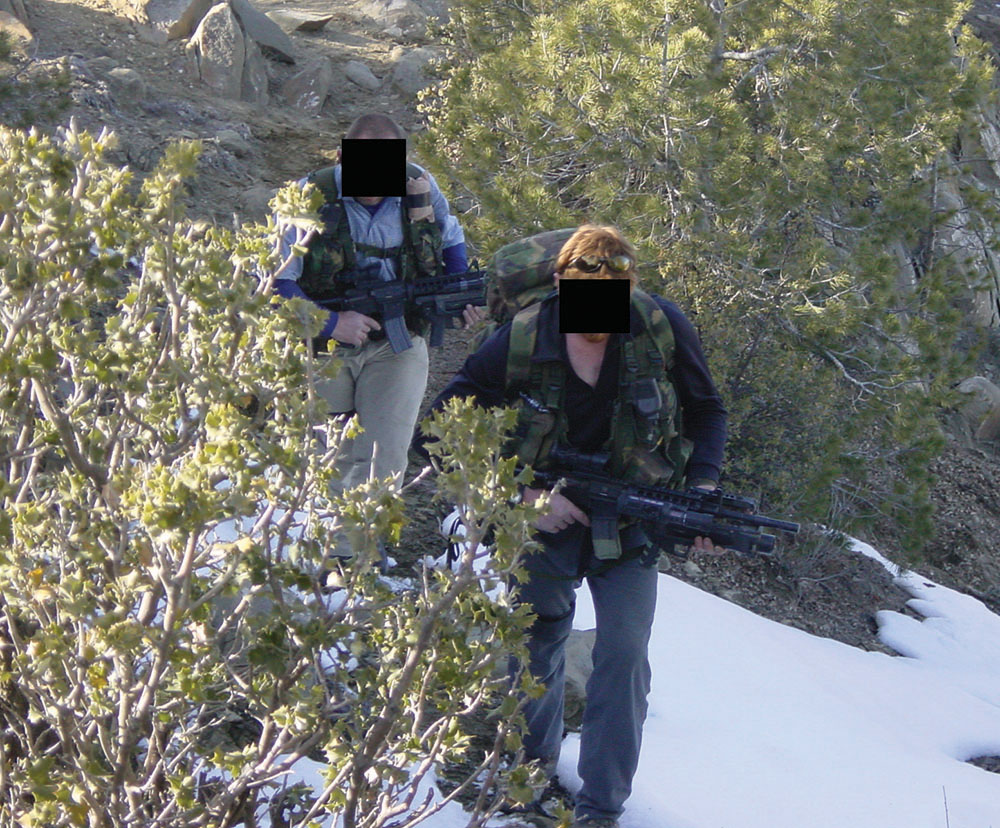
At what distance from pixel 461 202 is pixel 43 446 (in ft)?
23.4

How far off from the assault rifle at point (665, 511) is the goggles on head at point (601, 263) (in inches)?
19.5

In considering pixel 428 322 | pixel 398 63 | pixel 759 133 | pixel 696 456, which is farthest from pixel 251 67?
pixel 696 456

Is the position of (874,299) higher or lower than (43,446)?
lower

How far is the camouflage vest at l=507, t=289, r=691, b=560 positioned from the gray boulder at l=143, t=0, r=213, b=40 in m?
11.4

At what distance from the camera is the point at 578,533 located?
10.5ft

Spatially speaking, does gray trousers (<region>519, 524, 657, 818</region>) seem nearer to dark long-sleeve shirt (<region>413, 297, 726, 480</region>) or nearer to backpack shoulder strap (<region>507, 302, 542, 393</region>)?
dark long-sleeve shirt (<region>413, 297, 726, 480</region>)

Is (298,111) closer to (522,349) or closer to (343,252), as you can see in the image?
(343,252)

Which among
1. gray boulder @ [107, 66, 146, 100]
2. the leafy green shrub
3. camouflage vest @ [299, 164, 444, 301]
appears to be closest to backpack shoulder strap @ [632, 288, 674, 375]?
the leafy green shrub

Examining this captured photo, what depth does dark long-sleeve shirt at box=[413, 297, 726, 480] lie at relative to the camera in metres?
3.18

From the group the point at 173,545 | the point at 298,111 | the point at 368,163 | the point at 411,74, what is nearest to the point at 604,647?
the point at 173,545

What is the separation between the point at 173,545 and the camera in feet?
6.00

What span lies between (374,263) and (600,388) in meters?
1.31

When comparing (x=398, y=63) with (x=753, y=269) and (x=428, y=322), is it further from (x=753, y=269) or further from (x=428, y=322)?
(x=428, y=322)

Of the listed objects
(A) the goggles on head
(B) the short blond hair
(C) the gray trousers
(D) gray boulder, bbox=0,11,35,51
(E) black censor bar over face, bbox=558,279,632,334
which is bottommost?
(C) the gray trousers
